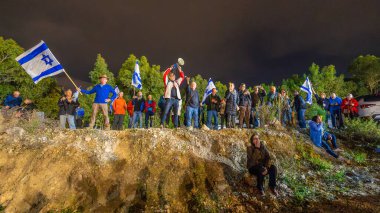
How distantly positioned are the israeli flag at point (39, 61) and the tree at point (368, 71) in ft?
179

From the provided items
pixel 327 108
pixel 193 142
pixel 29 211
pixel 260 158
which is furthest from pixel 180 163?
pixel 327 108

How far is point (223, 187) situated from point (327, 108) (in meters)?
9.09

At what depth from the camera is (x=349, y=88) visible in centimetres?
4881

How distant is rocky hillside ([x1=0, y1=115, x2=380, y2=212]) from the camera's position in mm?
6523

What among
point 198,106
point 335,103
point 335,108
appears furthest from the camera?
point 335,108

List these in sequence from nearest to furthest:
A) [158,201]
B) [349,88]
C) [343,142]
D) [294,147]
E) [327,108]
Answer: [158,201] < [294,147] < [343,142] < [327,108] < [349,88]

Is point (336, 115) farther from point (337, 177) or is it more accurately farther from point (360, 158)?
point (337, 177)

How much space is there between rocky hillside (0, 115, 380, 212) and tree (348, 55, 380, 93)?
49385 mm

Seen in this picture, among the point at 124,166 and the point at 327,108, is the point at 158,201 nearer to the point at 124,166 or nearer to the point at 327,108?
the point at 124,166

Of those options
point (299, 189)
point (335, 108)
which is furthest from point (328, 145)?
point (299, 189)

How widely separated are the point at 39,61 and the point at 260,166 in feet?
24.4

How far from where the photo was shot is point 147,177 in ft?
23.5

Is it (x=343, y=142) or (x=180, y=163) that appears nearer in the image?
(x=180, y=163)

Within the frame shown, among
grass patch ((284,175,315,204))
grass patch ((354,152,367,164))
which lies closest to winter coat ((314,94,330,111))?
grass patch ((354,152,367,164))
